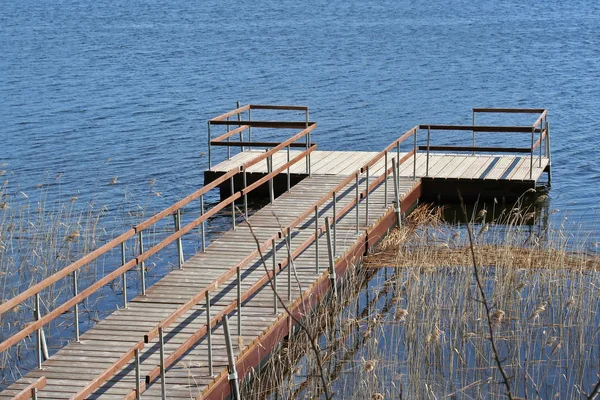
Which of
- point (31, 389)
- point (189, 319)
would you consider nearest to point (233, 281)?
point (189, 319)

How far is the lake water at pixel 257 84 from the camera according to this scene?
68.2 feet

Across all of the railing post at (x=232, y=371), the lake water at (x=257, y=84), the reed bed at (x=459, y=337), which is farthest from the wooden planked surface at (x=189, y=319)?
the lake water at (x=257, y=84)

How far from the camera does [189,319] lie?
9727mm

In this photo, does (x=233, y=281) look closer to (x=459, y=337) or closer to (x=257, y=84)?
(x=459, y=337)

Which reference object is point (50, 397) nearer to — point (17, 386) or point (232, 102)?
point (17, 386)

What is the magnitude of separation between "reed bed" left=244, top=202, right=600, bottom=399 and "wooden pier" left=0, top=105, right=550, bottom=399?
1.28ft

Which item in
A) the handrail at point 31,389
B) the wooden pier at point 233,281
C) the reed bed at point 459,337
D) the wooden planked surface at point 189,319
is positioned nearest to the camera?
the handrail at point 31,389

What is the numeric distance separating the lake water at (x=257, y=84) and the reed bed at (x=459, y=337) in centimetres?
362

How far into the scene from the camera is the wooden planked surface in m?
8.36

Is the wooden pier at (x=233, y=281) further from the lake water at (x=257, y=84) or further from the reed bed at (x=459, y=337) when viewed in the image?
the lake water at (x=257, y=84)

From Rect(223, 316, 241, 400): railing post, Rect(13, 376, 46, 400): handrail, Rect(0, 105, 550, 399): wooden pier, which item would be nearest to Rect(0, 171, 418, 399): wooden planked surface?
Rect(0, 105, 550, 399): wooden pier

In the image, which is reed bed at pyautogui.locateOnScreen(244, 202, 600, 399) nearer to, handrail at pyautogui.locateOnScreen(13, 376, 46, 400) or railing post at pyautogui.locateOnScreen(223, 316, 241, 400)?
railing post at pyautogui.locateOnScreen(223, 316, 241, 400)

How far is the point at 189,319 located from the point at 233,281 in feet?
3.06

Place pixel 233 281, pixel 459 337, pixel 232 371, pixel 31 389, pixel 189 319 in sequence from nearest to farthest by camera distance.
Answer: pixel 31 389 → pixel 232 371 → pixel 189 319 → pixel 459 337 → pixel 233 281
